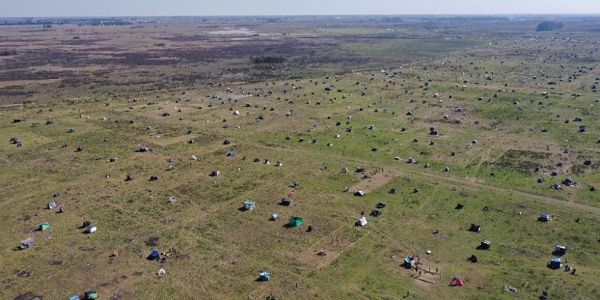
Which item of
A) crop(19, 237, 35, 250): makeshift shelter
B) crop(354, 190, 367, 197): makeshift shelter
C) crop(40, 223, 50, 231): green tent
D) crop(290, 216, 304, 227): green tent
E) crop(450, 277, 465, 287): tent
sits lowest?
crop(19, 237, 35, 250): makeshift shelter

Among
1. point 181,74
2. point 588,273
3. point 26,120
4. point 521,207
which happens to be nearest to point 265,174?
point 521,207

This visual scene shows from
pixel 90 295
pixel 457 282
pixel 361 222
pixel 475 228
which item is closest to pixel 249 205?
pixel 361 222

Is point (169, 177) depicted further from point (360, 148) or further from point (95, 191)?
point (360, 148)

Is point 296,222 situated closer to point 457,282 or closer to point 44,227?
point 457,282

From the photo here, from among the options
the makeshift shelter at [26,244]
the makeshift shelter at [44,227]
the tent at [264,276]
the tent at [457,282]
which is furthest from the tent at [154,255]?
the tent at [457,282]

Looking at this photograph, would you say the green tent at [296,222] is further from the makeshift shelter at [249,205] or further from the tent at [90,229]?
the tent at [90,229]

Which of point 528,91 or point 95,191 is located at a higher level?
point 528,91

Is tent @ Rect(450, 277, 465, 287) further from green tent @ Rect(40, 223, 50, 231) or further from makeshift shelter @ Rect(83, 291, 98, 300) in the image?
green tent @ Rect(40, 223, 50, 231)

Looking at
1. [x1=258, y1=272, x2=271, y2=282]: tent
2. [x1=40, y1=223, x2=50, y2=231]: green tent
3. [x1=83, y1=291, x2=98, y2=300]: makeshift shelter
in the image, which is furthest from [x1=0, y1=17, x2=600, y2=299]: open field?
[x1=83, y1=291, x2=98, y2=300]: makeshift shelter
